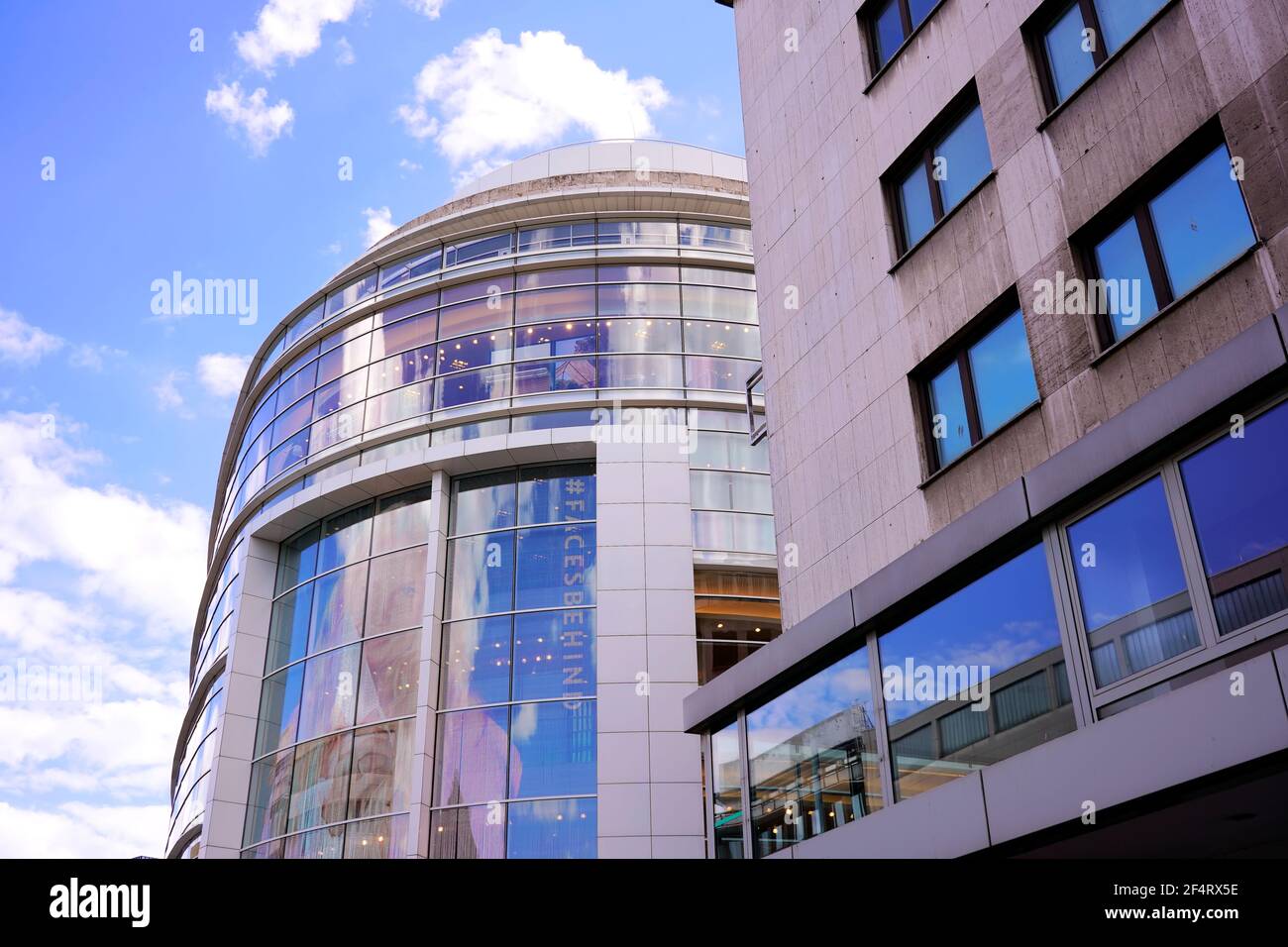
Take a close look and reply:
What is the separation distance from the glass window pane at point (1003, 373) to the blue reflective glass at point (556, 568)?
1508 cm

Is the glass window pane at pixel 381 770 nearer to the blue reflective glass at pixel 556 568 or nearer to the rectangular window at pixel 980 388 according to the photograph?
the blue reflective glass at pixel 556 568

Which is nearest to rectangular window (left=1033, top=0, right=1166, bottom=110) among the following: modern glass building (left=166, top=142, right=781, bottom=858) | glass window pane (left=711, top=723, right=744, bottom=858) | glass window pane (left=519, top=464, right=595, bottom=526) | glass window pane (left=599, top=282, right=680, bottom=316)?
glass window pane (left=711, top=723, right=744, bottom=858)

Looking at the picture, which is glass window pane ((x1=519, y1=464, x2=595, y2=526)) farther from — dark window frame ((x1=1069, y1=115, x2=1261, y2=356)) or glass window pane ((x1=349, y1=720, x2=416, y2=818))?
dark window frame ((x1=1069, y1=115, x2=1261, y2=356))

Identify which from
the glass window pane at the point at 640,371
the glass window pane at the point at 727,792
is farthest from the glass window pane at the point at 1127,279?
the glass window pane at the point at 640,371

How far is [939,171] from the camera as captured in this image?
1417cm

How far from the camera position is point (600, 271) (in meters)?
31.0

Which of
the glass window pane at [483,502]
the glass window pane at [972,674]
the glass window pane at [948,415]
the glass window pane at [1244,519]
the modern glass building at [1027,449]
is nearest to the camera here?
the glass window pane at [1244,519]

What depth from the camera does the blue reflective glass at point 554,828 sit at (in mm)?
23531

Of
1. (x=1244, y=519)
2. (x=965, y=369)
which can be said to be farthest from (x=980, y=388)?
(x=1244, y=519)

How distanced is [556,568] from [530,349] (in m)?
6.41

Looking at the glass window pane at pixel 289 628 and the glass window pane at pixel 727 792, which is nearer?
the glass window pane at pixel 727 792

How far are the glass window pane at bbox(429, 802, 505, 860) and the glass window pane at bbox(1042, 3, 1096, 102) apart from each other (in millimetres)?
18712
